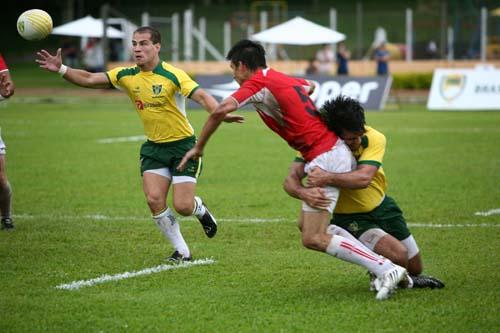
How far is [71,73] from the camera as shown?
8922mm

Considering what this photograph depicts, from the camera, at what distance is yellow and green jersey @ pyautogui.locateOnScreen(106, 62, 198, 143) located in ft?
29.3

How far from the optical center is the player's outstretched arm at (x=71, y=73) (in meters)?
8.78

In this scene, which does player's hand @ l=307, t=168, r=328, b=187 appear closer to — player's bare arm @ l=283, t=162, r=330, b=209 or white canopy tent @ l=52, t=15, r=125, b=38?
player's bare arm @ l=283, t=162, r=330, b=209

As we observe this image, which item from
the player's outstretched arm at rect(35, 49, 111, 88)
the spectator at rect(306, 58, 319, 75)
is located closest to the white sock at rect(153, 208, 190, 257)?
the player's outstretched arm at rect(35, 49, 111, 88)

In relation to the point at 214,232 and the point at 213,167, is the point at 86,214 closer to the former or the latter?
the point at 214,232

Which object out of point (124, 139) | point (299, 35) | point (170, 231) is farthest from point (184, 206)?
point (299, 35)

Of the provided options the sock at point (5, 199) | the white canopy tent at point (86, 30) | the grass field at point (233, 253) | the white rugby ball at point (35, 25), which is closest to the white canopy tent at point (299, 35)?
the white canopy tent at point (86, 30)

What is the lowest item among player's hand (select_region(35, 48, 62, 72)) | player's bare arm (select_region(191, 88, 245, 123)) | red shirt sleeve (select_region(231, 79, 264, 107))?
player's bare arm (select_region(191, 88, 245, 123))

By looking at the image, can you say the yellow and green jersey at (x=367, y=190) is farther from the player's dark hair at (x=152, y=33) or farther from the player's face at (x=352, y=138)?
the player's dark hair at (x=152, y=33)

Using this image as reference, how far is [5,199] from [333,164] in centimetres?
477

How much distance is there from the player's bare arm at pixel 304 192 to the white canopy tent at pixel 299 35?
91.2ft

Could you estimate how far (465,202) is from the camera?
12.4 m

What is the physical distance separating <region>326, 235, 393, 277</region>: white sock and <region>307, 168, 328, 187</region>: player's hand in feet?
1.44

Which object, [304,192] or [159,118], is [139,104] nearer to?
[159,118]
